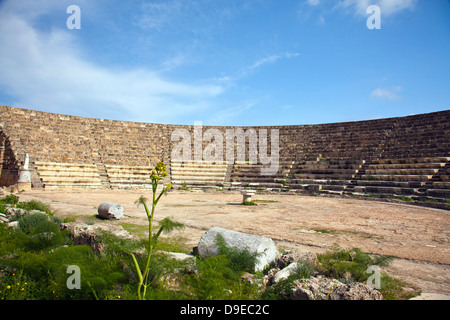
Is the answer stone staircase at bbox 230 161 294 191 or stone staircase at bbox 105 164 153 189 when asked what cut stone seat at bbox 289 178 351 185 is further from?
stone staircase at bbox 105 164 153 189

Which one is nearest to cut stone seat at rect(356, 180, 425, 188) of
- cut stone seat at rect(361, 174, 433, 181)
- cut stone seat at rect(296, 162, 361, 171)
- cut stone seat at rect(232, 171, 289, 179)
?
A: cut stone seat at rect(361, 174, 433, 181)

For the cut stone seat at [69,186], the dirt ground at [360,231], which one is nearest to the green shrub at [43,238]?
the dirt ground at [360,231]

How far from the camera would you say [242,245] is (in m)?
4.25

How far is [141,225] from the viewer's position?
24.0 feet

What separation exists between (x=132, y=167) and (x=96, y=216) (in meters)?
13.4

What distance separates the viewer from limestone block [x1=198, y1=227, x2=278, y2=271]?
4.15 metres

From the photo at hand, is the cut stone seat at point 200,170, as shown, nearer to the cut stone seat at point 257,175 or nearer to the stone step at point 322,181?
the cut stone seat at point 257,175

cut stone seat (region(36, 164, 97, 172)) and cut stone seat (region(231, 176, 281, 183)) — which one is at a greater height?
cut stone seat (region(36, 164, 97, 172))

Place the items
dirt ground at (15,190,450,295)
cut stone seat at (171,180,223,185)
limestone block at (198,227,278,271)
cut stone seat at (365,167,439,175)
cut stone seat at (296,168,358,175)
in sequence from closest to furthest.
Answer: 1. limestone block at (198,227,278,271)
2. dirt ground at (15,190,450,295)
3. cut stone seat at (365,167,439,175)
4. cut stone seat at (296,168,358,175)
5. cut stone seat at (171,180,223,185)

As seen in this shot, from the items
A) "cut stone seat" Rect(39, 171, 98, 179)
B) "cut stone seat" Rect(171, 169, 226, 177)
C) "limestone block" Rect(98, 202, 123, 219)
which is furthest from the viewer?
"cut stone seat" Rect(171, 169, 226, 177)

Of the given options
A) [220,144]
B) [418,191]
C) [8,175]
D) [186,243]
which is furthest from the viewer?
[220,144]

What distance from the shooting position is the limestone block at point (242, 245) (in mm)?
4148
